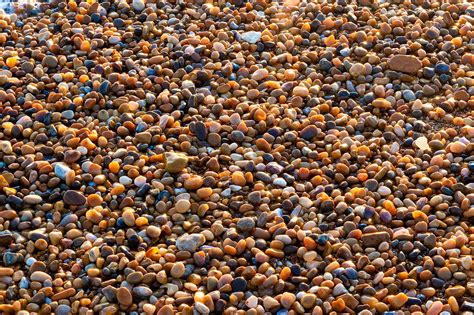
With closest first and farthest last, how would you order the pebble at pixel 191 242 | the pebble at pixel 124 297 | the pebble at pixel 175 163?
the pebble at pixel 124 297
the pebble at pixel 191 242
the pebble at pixel 175 163

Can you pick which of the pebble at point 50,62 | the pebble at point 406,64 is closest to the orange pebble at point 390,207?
the pebble at point 406,64

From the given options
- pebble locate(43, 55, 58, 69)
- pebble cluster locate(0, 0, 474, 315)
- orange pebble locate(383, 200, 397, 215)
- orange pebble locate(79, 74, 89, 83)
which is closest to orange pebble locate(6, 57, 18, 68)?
pebble cluster locate(0, 0, 474, 315)

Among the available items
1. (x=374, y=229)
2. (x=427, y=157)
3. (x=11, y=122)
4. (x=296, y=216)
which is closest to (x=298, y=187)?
(x=296, y=216)

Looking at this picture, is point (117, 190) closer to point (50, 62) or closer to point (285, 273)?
point (285, 273)

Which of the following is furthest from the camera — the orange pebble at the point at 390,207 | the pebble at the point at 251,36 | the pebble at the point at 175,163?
the pebble at the point at 251,36

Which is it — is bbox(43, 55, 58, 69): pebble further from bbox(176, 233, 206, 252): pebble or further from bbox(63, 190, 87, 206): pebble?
→ bbox(176, 233, 206, 252): pebble

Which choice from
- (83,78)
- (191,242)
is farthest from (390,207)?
(83,78)

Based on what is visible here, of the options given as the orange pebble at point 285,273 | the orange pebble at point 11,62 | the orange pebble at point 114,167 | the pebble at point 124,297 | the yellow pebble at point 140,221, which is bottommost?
the pebble at point 124,297

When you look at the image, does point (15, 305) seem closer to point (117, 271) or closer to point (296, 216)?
point (117, 271)

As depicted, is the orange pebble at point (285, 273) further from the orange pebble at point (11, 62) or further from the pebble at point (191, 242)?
the orange pebble at point (11, 62)
